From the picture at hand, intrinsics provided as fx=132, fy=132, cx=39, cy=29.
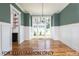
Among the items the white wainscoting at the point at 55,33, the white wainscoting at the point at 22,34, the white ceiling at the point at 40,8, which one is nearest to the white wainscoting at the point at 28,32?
the white wainscoting at the point at 22,34

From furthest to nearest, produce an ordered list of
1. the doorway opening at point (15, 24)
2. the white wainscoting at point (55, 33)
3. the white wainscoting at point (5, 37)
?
the white wainscoting at point (55, 33)
the doorway opening at point (15, 24)
the white wainscoting at point (5, 37)

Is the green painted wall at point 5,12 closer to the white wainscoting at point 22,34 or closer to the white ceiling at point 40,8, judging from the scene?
the white ceiling at point 40,8

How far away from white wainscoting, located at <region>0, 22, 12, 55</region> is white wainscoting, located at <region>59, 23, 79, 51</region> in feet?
2.71

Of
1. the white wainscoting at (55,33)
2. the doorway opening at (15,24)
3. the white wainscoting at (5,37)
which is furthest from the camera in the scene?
the white wainscoting at (55,33)

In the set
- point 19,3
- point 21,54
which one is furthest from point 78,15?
point 21,54

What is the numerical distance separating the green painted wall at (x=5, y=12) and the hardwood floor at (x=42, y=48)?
0.43 m

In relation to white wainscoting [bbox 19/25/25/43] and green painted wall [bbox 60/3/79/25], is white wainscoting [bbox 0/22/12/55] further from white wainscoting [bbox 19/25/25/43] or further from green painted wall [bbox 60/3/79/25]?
green painted wall [bbox 60/3/79/25]

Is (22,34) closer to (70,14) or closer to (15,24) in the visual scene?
(15,24)

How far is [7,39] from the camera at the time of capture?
2.01 metres

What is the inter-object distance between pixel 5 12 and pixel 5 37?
14.8 inches

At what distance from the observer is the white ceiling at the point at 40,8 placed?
199 centimetres

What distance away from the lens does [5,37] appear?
78.4 inches

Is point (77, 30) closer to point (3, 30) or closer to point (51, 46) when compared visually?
point (51, 46)

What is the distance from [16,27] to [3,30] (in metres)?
0.25
